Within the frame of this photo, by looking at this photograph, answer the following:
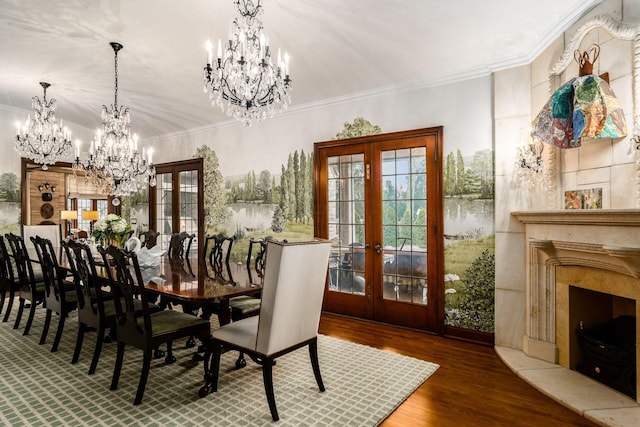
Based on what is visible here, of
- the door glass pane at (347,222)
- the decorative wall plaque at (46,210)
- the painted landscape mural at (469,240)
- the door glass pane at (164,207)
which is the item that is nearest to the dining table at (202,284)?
the door glass pane at (347,222)

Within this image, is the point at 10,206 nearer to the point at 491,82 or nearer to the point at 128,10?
the point at 128,10

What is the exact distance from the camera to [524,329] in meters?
3.32

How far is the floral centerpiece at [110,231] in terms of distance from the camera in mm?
3549

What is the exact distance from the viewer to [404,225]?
13.5 ft

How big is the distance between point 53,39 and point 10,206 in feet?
13.4

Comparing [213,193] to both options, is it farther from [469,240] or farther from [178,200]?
[469,240]

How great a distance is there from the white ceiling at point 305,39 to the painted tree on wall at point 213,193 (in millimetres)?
1580

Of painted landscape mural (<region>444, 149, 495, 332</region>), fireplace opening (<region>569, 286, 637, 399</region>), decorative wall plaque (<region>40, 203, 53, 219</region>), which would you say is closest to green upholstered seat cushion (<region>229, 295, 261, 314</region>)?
painted landscape mural (<region>444, 149, 495, 332</region>)

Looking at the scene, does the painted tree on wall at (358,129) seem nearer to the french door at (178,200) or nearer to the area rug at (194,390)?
the area rug at (194,390)

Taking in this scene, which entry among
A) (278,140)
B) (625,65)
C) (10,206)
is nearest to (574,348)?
(625,65)

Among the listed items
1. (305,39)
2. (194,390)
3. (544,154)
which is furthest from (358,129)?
(194,390)

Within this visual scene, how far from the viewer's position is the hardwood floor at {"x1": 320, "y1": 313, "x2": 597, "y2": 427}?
2.25 metres

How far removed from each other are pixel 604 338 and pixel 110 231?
4.44 m

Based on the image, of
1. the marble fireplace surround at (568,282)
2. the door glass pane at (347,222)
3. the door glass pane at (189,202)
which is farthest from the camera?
the door glass pane at (189,202)
